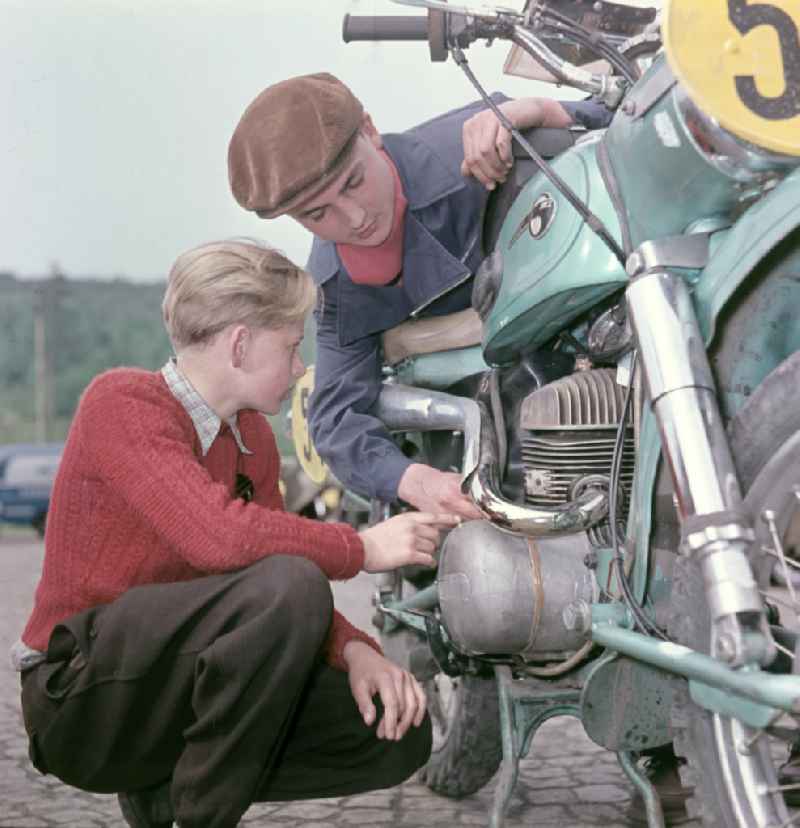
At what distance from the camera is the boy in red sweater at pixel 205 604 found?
70.1 inches

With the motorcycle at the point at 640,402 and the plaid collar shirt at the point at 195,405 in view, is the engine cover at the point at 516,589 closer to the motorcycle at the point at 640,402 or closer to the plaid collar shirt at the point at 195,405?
the motorcycle at the point at 640,402

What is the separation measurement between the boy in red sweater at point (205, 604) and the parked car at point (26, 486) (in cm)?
1015

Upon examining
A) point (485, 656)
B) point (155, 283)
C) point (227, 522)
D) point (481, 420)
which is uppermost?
point (155, 283)

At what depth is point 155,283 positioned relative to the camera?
92.4ft

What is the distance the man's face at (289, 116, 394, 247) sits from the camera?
7.00 feet

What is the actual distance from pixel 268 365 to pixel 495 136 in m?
0.49

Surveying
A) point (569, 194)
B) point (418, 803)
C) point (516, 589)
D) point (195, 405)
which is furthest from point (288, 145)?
point (418, 803)

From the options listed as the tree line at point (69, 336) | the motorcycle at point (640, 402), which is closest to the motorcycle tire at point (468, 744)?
the motorcycle at point (640, 402)

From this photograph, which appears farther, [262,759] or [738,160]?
[262,759]

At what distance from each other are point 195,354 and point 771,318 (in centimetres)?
87

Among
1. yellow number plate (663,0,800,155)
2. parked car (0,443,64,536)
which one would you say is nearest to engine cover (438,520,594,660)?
yellow number plate (663,0,800,155)

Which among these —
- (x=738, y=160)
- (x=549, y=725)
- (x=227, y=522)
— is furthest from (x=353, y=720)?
(x=549, y=725)

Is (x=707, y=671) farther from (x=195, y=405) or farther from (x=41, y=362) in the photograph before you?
(x=41, y=362)

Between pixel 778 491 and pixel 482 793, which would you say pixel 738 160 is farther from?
pixel 482 793
